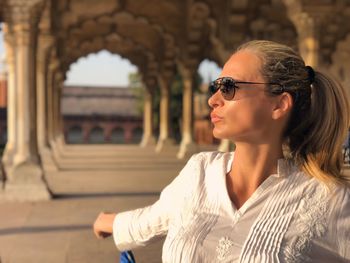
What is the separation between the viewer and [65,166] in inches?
692

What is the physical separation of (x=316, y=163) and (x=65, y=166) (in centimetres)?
1637

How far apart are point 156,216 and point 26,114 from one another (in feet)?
27.7

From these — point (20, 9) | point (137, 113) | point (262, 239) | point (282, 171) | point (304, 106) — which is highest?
point (20, 9)

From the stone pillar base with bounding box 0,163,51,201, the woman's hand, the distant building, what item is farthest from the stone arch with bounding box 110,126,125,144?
the woman's hand

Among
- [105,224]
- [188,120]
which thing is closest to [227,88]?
[105,224]

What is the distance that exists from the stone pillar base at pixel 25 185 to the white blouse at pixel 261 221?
803cm

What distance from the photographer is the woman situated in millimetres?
1508

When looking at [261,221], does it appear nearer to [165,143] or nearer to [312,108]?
[312,108]

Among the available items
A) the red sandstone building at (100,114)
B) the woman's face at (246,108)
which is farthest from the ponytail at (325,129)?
the red sandstone building at (100,114)

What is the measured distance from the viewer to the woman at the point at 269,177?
1.51m

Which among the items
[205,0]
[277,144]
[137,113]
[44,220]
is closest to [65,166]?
[205,0]

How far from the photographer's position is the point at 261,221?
1541mm

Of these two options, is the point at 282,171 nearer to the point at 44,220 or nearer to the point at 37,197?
the point at 44,220

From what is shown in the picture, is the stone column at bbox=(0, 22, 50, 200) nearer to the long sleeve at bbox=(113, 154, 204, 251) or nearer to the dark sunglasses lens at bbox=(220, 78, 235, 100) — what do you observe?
the long sleeve at bbox=(113, 154, 204, 251)
